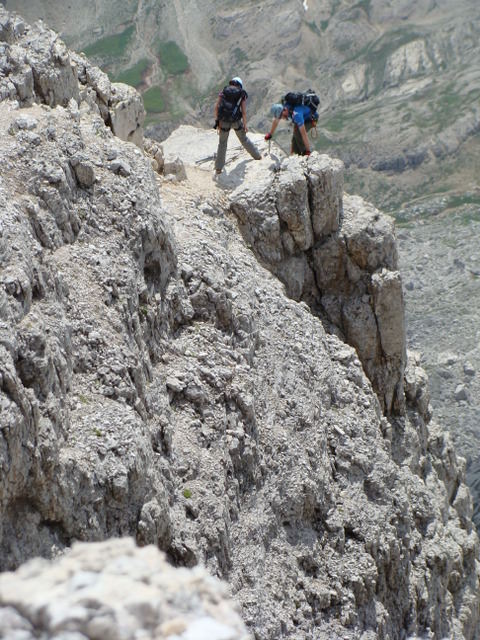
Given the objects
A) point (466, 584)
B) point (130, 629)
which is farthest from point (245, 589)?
point (466, 584)

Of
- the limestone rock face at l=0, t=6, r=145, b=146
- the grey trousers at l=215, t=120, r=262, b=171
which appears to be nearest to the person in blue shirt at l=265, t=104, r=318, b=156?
the grey trousers at l=215, t=120, r=262, b=171

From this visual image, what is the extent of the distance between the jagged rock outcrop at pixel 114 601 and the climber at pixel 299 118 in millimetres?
26077

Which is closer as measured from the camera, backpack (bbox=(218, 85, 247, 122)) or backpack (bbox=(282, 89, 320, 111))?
backpack (bbox=(218, 85, 247, 122))

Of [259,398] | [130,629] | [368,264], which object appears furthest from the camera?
[368,264]

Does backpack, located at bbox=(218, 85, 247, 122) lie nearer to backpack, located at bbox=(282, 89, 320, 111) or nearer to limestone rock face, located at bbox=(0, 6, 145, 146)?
backpack, located at bbox=(282, 89, 320, 111)

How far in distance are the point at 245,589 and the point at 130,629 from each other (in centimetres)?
1378

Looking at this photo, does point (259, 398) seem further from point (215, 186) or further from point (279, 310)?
point (215, 186)

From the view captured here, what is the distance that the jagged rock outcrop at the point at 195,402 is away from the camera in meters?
15.8

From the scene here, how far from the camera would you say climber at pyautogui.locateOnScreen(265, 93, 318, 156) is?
32.0 meters

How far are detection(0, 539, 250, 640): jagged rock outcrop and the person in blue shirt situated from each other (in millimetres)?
26077

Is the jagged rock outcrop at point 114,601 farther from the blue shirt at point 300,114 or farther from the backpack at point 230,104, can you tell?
the blue shirt at point 300,114

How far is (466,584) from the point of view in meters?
33.0

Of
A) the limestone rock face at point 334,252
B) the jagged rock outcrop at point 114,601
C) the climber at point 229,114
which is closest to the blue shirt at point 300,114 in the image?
the climber at point 229,114

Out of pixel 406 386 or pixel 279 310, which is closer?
pixel 279 310
